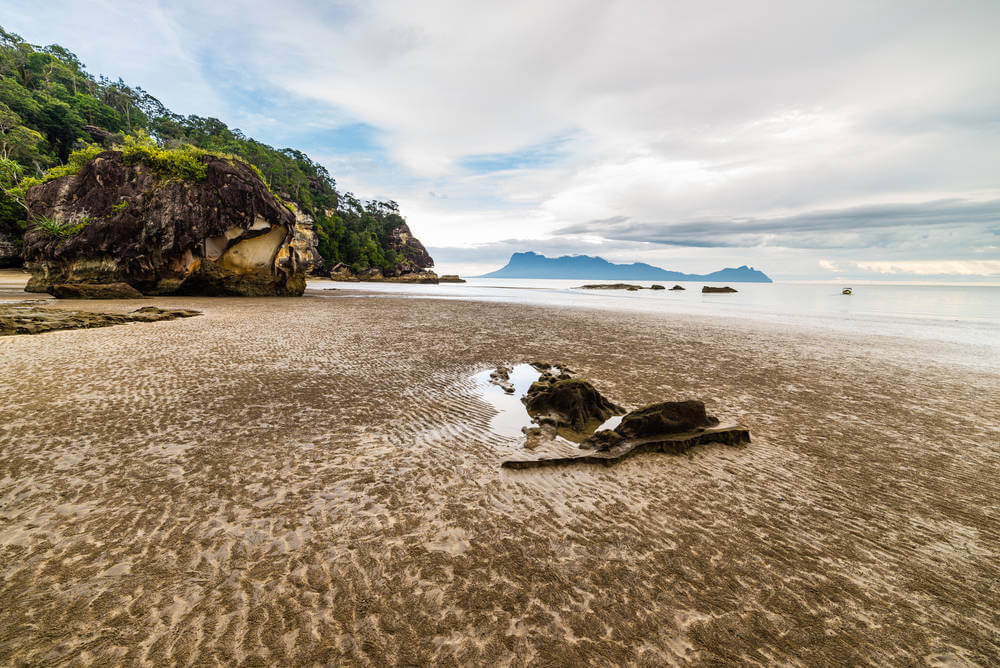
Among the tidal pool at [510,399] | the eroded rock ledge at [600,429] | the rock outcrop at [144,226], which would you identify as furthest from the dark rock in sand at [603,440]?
the rock outcrop at [144,226]

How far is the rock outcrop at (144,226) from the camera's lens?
23859 mm

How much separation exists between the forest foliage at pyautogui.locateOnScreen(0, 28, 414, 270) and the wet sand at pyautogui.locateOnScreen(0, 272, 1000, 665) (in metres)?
30.5

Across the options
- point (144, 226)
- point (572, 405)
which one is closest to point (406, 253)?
point (144, 226)

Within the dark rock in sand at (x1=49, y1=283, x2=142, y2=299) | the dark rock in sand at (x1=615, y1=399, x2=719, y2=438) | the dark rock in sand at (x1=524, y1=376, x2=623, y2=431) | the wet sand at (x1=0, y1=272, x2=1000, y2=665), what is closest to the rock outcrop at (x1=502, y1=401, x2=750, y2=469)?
the dark rock in sand at (x1=615, y1=399, x2=719, y2=438)

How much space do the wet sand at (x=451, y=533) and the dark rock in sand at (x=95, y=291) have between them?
2027 centimetres

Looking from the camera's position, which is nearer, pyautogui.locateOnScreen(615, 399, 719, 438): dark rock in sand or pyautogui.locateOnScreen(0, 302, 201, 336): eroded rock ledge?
pyautogui.locateOnScreen(615, 399, 719, 438): dark rock in sand

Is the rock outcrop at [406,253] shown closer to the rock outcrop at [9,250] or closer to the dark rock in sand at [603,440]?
the rock outcrop at [9,250]

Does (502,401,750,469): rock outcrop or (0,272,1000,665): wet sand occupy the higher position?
(502,401,750,469): rock outcrop

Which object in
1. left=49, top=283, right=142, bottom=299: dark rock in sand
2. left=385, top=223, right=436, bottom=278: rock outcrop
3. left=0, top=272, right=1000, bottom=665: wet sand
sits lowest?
left=0, top=272, right=1000, bottom=665: wet sand

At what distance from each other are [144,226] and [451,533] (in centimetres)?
3275

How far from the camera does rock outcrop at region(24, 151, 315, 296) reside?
23859mm

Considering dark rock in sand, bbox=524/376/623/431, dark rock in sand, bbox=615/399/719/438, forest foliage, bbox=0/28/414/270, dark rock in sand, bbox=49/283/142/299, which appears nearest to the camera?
dark rock in sand, bbox=615/399/719/438

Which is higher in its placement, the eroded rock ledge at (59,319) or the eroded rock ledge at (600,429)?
the eroded rock ledge at (59,319)

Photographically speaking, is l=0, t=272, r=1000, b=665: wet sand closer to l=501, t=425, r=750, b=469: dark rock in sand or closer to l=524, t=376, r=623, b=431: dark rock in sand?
l=501, t=425, r=750, b=469: dark rock in sand
